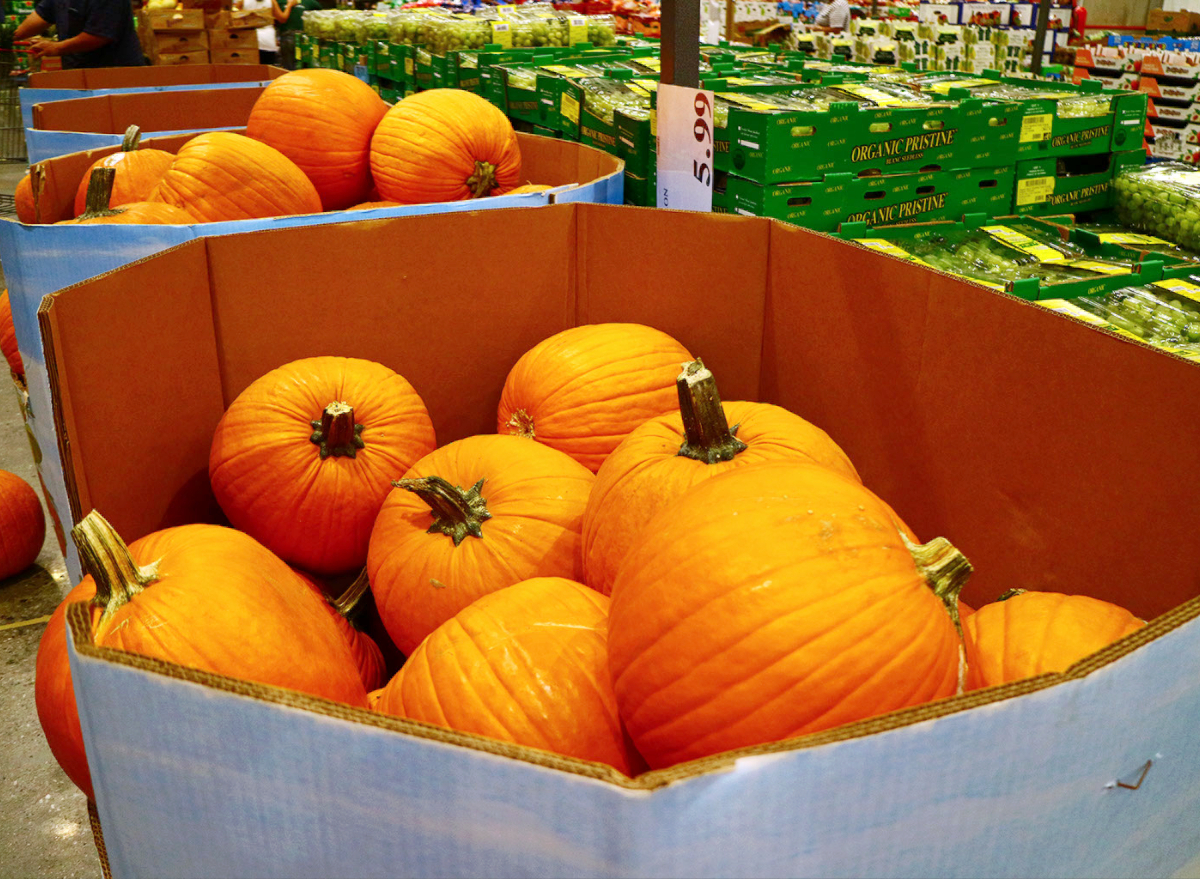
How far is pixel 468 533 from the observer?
1.15m

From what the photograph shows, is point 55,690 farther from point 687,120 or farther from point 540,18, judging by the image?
point 540,18

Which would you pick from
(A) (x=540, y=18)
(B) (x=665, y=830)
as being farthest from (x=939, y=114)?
(A) (x=540, y=18)

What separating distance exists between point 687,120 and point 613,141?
62cm

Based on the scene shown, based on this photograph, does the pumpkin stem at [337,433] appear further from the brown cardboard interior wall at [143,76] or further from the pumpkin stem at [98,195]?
the brown cardboard interior wall at [143,76]

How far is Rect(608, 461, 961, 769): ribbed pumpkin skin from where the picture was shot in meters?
0.69

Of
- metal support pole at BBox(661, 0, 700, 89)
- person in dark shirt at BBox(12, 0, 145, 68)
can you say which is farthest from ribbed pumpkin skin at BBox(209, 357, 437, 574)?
person in dark shirt at BBox(12, 0, 145, 68)

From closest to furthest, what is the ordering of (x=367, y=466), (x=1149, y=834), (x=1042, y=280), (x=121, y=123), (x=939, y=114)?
(x=1149, y=834), (x=367, y=466), (x=1042, y=280), (x=939, y=114), (x=121, y=123)

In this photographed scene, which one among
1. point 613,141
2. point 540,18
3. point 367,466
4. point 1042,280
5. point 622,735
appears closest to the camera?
point 622,735

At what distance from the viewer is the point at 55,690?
41.6 inches

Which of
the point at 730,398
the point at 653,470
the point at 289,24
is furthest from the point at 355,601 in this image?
the point at 289,24

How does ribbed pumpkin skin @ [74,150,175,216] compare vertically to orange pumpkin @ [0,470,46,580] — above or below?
above

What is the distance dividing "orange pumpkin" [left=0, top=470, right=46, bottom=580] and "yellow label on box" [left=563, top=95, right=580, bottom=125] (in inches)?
69.2

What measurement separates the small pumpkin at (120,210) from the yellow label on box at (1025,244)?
164 centimetres

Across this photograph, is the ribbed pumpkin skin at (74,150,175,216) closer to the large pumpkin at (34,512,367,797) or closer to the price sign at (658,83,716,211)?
the price sign at (658,83,716,211)
